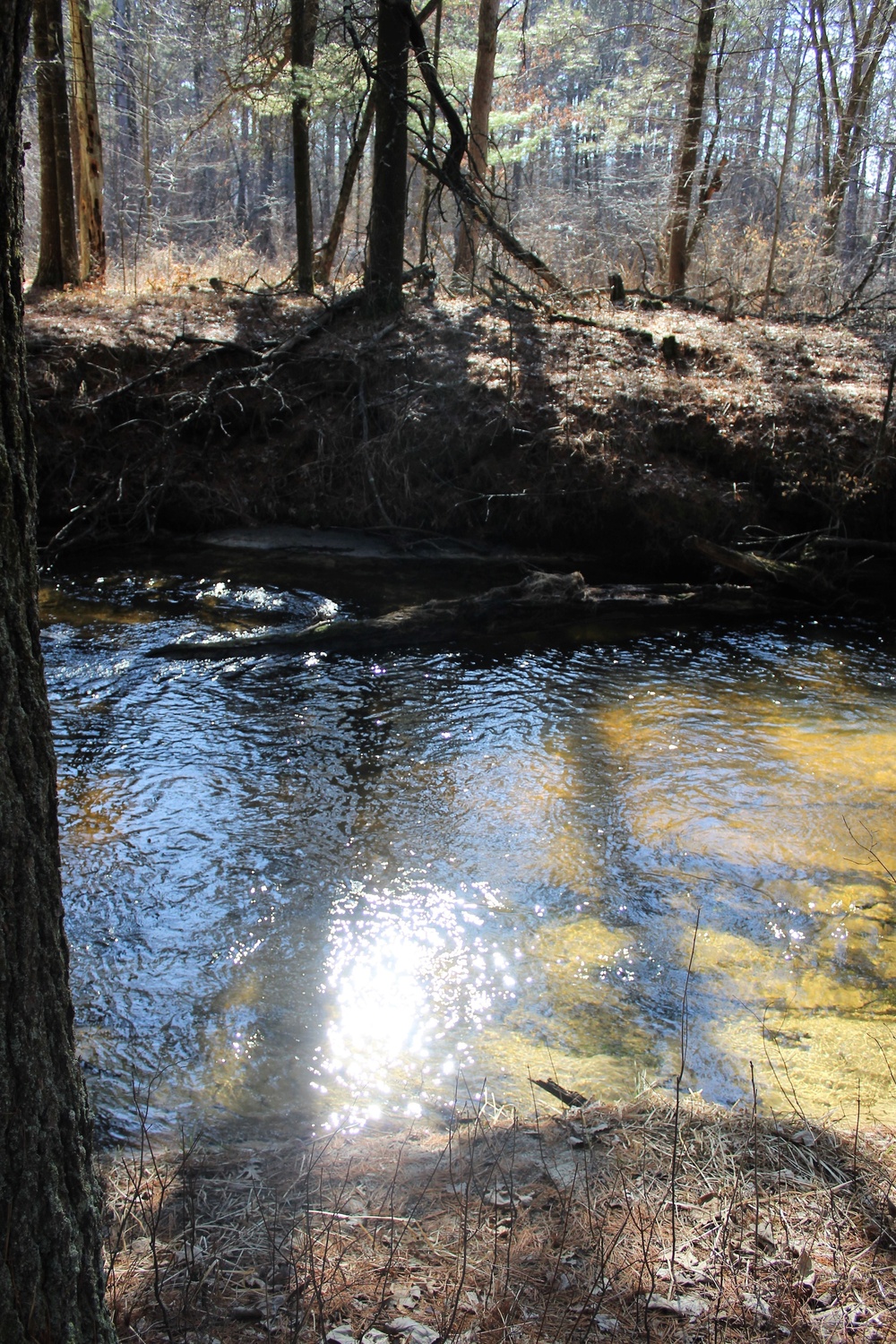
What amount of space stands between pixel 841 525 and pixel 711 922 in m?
6.75

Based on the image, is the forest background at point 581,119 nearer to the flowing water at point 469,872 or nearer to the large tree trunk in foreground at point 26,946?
the flowing water at point 469,872

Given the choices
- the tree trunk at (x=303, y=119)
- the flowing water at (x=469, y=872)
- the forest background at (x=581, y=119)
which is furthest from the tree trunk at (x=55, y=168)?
the flowing water at (x=469, y=872)

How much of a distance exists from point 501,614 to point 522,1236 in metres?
6.67

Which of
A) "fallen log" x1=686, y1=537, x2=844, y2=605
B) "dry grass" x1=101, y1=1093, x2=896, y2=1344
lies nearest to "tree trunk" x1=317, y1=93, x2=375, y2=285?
"fallen log" x1=686, y1=537, x2=844, y2=605

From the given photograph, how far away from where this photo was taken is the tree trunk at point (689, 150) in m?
15.0

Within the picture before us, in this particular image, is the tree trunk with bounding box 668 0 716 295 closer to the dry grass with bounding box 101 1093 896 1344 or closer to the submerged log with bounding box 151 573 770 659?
the submerged log with bounding box 151 573 770 659

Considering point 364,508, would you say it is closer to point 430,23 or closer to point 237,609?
point 237,609

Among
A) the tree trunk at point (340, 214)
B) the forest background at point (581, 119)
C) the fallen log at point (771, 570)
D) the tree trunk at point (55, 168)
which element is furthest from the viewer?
the tree trunk at point (340, 214)

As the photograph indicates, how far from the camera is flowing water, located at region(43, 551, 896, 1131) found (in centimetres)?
371

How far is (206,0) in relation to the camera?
37.8ft

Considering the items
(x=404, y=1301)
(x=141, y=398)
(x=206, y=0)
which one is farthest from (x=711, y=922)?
(x=206, y=0)

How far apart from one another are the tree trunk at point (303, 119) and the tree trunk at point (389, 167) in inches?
38.6

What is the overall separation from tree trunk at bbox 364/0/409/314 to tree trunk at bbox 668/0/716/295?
18.5 ft

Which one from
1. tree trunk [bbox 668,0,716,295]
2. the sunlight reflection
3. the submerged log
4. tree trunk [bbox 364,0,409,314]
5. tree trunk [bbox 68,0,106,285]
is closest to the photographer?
the sunlight reflection
